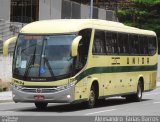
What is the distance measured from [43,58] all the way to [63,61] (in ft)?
2.34

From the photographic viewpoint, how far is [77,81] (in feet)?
70.9

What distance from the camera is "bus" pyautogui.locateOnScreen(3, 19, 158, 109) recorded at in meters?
21.2

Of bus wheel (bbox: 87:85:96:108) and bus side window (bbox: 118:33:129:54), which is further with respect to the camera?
bus side window (bbox: 118:33:129:54)

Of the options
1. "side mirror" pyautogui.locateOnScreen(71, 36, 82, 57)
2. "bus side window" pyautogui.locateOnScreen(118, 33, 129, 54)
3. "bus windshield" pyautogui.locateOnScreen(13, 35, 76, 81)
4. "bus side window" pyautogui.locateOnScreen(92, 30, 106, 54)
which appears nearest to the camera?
"side mirror" pyautogui.locateOnScreen(71, 36, 82, 57)

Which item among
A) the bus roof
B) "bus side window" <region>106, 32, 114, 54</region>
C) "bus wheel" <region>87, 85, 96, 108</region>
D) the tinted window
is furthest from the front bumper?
the tinted window

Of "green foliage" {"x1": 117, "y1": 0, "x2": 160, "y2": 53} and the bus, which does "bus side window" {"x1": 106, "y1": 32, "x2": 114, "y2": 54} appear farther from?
"green foliage" {"x1": 117, "y1": 0, "x2": 160, "y2": 53}

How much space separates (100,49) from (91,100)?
6.73ft

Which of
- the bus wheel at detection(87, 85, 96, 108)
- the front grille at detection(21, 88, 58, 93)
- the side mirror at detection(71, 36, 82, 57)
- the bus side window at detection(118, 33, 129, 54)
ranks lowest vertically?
the bus wheel at detection(87, 85, 96, 108)

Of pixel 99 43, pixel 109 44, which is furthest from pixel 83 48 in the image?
pixel 109 44

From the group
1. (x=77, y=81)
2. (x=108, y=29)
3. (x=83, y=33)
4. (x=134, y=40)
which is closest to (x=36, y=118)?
(x=77, y=81)

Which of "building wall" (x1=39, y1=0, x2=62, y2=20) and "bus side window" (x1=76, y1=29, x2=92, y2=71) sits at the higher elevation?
"bus side window" (x1=76, y1=29, x2=92, y2=71)

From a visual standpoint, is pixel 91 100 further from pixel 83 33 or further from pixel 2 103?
pixel 2 103

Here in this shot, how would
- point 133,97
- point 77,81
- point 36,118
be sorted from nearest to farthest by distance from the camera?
point 36,118, point 77,81, point 133,97

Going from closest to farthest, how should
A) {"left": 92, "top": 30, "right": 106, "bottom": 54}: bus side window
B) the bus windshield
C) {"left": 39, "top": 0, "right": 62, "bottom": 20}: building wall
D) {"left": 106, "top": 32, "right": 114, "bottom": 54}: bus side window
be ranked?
the bus windshield
{"left": 92, "top": 30, "right": 106, "bottom": 54}: bus side window
{"left": 106, "top": 32, "right": 114, "bottom": 54}: bus side window
{"left": 39, "top": 0, "right": 62, "bottom": 20}: building wall
